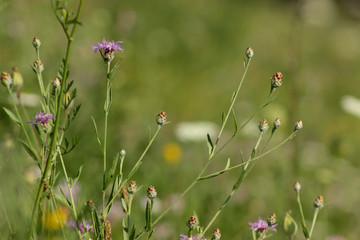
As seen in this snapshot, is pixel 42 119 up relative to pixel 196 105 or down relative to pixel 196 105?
up

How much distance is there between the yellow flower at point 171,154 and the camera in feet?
7.35

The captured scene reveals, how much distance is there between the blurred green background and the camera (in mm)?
1626

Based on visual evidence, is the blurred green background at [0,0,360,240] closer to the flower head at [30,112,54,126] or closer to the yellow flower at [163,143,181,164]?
the yellow flower at [163,143,181,164]

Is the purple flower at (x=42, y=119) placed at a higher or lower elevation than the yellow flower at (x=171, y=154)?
higher

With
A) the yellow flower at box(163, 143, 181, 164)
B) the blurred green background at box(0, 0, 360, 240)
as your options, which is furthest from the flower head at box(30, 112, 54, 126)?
the yellow flower at box(163, 143, 181, 164)

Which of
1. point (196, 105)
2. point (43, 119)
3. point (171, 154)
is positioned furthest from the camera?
point (196, 105)

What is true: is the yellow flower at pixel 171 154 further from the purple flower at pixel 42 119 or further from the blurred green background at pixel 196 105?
the purple flower at pixel 42 119

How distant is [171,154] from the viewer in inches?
89.7

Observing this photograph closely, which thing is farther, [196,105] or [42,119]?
[196,105]

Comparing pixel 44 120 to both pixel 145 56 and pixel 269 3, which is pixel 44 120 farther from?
pixel 269 3

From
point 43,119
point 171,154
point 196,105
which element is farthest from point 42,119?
point 196,105

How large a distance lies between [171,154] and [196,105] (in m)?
1.16

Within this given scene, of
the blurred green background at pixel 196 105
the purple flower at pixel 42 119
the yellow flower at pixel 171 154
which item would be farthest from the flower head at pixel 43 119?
the yellow flower at pixel 171 154

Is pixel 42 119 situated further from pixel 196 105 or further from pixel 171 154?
pixel 196 105
